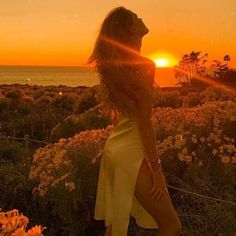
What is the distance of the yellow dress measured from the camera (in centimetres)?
335

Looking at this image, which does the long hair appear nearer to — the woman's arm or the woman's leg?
the woman's arm

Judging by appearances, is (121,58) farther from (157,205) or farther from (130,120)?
(157,205)

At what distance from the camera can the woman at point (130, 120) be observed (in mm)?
3303

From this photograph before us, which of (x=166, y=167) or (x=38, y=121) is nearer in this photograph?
(x=166, y=167)

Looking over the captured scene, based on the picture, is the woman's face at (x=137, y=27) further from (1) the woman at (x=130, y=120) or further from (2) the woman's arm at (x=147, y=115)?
(2) the woman's arm at (x=147, y=115)

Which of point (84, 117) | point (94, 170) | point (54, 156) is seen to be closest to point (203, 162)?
point (94, 170)

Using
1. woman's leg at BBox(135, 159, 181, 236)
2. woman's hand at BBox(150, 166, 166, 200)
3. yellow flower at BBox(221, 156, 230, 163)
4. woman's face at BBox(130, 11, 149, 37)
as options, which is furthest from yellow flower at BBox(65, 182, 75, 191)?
woman's face at BBox(130, 11, 149, 37)

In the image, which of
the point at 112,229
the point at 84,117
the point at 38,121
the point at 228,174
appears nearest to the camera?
the point at 112,229

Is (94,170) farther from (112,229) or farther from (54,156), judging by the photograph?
(112,229)

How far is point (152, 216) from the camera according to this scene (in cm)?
343

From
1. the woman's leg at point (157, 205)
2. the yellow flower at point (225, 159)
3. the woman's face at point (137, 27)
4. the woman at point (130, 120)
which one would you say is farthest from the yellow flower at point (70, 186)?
the woman's face at point (137, 27)

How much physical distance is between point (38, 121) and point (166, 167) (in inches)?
354

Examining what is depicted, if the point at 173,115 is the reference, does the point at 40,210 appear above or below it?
below

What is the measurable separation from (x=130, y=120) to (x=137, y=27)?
58cm
